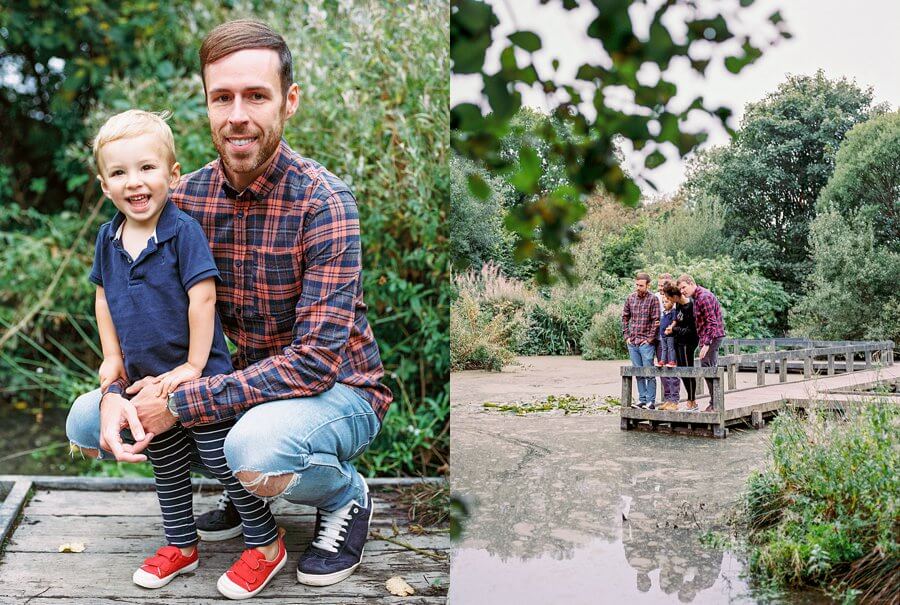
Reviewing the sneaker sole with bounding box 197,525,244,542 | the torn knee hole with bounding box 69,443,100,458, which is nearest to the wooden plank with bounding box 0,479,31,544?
the torn knee hole with bounding box 69,443,100,458

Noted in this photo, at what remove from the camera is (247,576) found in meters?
2.23

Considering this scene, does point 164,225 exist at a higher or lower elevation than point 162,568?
higher

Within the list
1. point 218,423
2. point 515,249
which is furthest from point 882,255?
point 218,423

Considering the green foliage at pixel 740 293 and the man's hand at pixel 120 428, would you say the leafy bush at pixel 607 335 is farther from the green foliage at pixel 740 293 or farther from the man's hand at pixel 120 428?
the man's hand at pixel 120 428

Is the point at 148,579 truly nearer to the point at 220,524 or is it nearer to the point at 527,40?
the point at 220,524

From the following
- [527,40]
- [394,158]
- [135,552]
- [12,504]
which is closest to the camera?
[527,40]

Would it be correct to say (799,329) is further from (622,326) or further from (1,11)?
(1,11)

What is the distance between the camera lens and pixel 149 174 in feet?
7.28

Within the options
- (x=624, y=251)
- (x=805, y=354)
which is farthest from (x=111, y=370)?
(x=805, y=354)

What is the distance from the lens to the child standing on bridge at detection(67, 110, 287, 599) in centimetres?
220

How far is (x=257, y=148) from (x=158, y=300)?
462 mm

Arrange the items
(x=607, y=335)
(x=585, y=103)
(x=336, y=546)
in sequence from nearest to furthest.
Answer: (x=585, y=103)
(x=607, y=335)
(x=336, y=546)

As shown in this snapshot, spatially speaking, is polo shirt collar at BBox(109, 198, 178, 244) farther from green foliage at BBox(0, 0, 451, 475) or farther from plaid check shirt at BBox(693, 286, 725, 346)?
plaid check shirt at BBox(693, 286, 725, 346)

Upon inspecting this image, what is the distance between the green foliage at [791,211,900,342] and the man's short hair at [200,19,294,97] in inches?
53.7
